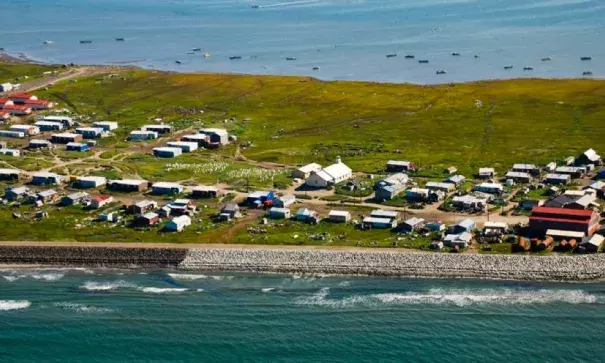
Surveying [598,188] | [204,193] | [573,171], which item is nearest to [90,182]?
[204,193]

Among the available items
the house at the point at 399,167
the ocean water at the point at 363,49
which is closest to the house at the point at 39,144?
the house at the point at 399,167

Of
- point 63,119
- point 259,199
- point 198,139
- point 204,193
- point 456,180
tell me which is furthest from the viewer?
point 63,119

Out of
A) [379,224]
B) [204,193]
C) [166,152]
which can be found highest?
[166,152]

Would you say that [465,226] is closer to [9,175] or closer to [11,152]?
[9,175]

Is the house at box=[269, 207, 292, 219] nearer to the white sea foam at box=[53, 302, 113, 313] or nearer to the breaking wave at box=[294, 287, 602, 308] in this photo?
the breaking wave at box=[294, 287, 602, 308]

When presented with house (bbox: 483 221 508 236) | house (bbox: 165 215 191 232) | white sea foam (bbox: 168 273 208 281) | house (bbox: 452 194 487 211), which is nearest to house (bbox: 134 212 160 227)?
house (bbox: 165 215 191 232)

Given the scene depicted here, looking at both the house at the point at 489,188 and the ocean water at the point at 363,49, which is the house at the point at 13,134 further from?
the house at the point at 489,188
